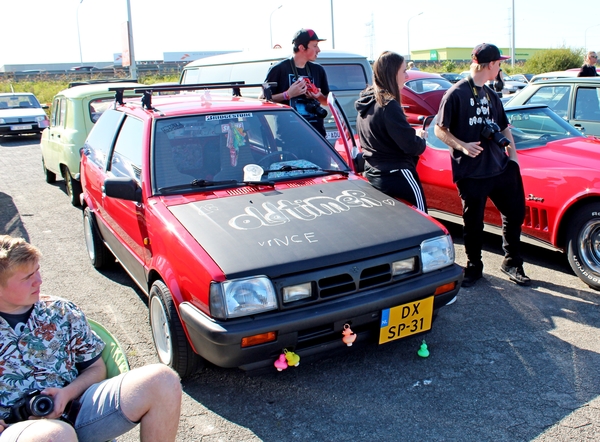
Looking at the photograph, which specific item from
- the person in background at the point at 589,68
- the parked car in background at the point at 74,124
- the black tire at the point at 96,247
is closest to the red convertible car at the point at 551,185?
the black tire at the point at 96,247

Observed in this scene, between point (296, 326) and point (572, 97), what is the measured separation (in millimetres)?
5985

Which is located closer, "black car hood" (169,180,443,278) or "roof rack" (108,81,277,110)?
"black car hood" (169,180,443,278)

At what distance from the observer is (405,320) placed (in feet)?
10.7

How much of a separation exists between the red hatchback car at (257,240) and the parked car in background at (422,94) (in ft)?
24.5

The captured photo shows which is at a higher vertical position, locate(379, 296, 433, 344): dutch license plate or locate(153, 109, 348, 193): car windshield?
locate(153, 109, 348, 193): car windshield

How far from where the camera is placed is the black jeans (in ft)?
14.7

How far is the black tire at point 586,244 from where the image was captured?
14.5 feet

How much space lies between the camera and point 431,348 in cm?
368

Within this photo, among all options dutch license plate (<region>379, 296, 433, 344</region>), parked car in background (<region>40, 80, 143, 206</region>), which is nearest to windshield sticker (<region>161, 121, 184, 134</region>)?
dutch license plate (<region>379, 296, 433, 344</region>)

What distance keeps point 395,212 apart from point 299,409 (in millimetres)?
1367

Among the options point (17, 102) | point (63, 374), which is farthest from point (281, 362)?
point (17, 102)

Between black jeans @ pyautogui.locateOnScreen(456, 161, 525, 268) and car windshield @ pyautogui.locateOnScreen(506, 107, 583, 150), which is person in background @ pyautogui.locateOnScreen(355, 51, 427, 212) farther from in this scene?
car windshield @ pyautogui.locateOnScreen(506, 107, 583, 150)

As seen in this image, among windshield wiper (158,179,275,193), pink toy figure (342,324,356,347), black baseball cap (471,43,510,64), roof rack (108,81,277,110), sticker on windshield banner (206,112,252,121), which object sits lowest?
pink toy figure (342,324,356,347)

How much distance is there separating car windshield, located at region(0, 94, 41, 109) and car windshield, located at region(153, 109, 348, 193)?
16092 mm
